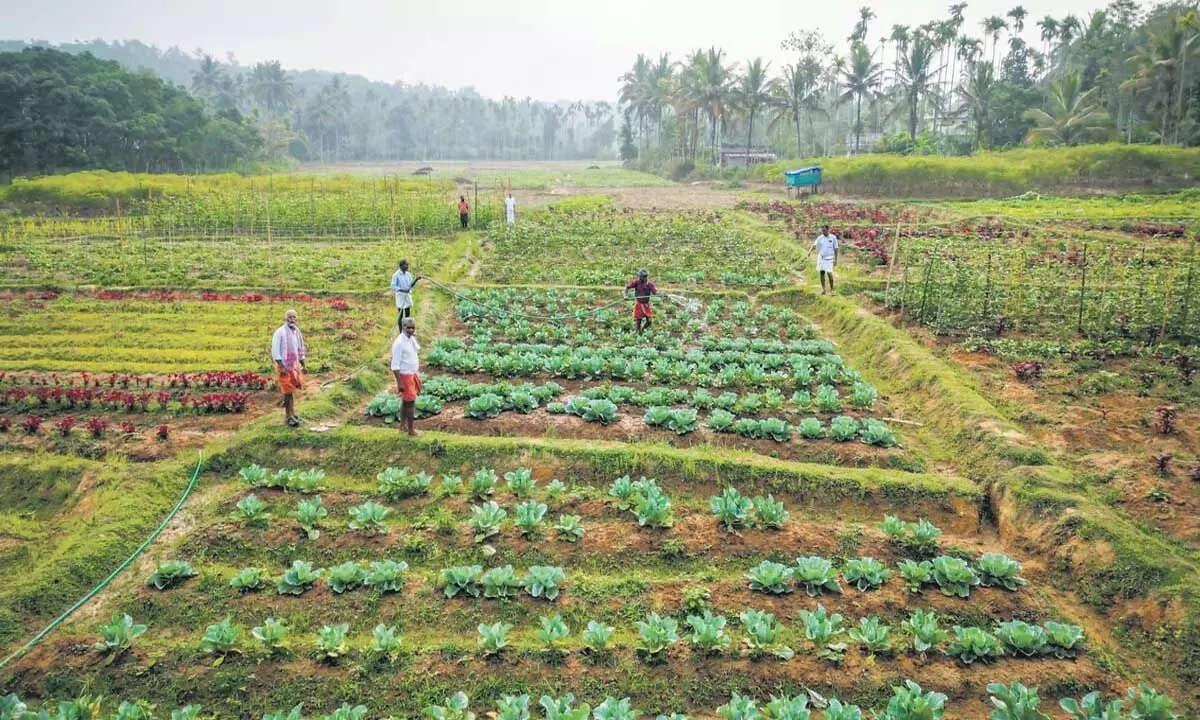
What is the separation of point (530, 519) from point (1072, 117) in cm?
5135

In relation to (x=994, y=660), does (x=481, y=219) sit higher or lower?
higher

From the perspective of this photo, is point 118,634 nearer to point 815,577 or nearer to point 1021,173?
point 815,577

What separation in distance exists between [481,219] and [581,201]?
9243 millimetres

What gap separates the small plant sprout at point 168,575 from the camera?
7.57 metres

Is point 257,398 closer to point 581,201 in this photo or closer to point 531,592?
point 531,592

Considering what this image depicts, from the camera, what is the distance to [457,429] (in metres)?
11.4

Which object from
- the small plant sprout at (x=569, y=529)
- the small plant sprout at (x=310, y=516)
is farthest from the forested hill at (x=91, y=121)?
the small plant sprout at (x=569, y=529)

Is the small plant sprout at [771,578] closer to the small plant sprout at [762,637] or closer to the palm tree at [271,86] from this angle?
the small plant sprout at [762,637]

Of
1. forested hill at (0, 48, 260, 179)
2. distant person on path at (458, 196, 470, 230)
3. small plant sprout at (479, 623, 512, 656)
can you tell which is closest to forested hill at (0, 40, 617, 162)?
forested hill at (0, 48, 260, 179)

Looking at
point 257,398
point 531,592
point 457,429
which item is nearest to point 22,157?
point 257,398

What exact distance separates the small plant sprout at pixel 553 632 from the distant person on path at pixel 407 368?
490 centimetres

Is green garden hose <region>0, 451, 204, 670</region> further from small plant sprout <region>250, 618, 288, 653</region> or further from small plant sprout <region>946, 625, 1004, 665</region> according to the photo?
small plant sprout <region>946, 625, 1004, 665</region>

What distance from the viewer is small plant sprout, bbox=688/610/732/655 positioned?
255 inches

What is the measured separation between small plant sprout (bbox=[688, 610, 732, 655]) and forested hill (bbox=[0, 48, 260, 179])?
164 feet
